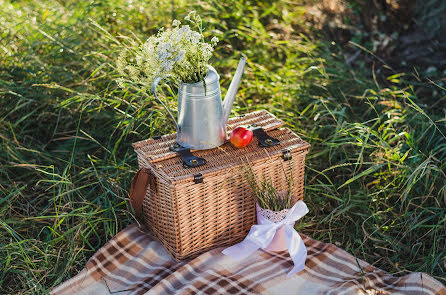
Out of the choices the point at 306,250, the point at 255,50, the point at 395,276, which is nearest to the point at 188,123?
the point at 306,250

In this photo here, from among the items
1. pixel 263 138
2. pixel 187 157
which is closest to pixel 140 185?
pixel 187 157

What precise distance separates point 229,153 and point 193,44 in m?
0.52

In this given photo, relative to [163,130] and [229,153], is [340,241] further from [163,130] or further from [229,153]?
[163,130]

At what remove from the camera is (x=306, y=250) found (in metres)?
2.34

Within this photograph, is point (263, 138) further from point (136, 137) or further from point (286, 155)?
point (136, 137)

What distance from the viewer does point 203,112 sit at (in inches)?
88.3

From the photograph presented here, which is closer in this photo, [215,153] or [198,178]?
[198,178]

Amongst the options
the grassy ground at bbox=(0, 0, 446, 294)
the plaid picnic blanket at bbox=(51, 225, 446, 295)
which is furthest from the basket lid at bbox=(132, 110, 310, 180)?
the plaid picnic blanket at bbox=(51, 225, 446, 295)

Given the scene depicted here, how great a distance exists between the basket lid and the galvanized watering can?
0.18 ft

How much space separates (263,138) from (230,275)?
65 cm

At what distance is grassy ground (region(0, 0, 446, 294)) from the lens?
2.43 metres

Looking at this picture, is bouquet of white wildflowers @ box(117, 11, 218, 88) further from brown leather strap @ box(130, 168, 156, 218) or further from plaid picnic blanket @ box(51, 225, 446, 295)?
plaid picnic blanket @ box(51, 225, 446, 295)

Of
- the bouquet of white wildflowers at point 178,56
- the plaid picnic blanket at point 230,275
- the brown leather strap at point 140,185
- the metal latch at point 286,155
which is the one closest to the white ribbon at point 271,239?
the plaid picnic blanket at point 230,275

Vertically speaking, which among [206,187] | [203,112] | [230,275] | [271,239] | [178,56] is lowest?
[230,275]
